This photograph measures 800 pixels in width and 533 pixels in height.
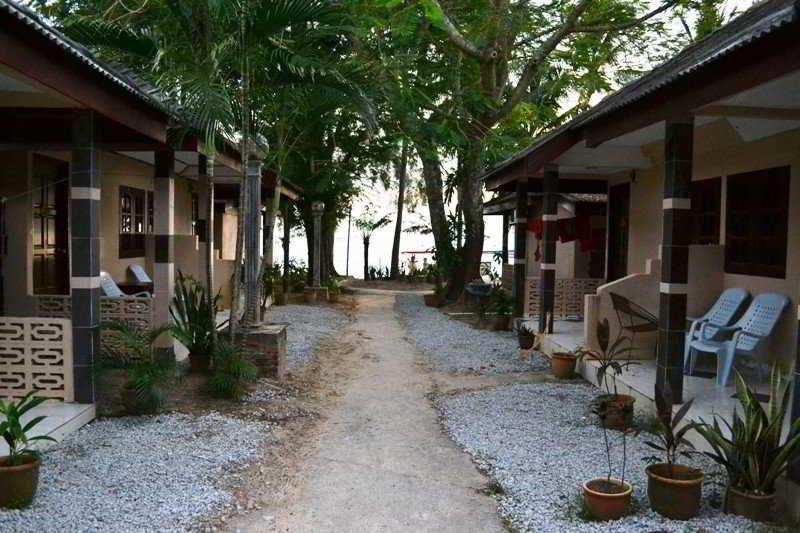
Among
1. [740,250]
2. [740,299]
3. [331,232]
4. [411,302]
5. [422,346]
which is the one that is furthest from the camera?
[331,232]

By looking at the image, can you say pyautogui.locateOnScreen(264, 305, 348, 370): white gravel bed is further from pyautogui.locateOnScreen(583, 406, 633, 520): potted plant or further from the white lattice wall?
pyautogui.locateOnScreen(583, 406, 633, 520): potted plant

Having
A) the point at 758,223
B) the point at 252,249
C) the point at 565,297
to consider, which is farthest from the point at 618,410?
the point at 565,297

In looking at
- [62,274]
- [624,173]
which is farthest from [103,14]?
[624,173]

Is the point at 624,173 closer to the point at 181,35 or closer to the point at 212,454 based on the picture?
the point at 181,35

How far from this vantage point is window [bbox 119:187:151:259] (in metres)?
11.9

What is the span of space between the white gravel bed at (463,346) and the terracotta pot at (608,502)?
5092mm

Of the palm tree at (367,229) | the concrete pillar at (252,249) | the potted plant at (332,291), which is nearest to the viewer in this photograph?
the concrete pillar at (252,249)

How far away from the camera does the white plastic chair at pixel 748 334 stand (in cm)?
690

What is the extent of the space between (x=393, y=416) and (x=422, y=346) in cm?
460

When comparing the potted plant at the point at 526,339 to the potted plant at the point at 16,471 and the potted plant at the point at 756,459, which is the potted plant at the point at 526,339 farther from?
the potted plant at the point at 16,471

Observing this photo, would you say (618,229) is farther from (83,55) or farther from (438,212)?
(83,55)

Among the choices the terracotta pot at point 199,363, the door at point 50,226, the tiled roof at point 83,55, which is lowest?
the terracotta pot at point 199,363

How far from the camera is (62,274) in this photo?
33.1 feet

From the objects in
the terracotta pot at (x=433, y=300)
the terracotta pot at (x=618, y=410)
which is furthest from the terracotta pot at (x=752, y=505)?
the terracotta pot at (x=433, y=300)
